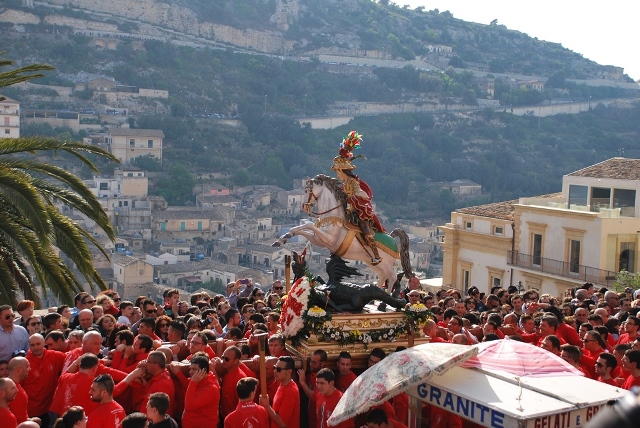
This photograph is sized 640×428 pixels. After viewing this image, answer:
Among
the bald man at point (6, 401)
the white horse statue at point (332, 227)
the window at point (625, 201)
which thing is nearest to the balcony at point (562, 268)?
the window at point (625, 201)

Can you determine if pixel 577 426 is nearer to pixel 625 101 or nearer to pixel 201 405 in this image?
pixel 201 405

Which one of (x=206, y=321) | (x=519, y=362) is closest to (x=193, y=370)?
(x=519, y=362)

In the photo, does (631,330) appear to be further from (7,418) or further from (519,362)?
(7,418)

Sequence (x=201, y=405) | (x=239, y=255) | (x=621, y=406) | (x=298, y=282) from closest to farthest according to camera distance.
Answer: (x=621, y=406) < (x=201, y=405) < (x=298, y=282) < (x=239, y=255)

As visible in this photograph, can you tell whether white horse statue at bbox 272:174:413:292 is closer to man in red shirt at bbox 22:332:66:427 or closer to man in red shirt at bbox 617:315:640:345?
man in red shirt at bbox 617:315:640:345

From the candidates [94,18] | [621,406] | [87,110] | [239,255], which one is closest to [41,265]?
[621,406]

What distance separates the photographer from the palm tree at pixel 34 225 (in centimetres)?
1155

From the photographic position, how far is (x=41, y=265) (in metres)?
12.3

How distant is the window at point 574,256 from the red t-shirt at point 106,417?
23876 mm

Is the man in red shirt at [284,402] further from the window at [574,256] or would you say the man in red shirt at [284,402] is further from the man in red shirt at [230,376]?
the window at [574,256]

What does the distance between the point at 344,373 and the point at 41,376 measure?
8.78 feet

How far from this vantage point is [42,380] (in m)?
7.73

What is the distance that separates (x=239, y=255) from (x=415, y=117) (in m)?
59.3

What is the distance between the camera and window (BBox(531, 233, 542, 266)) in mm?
29639
